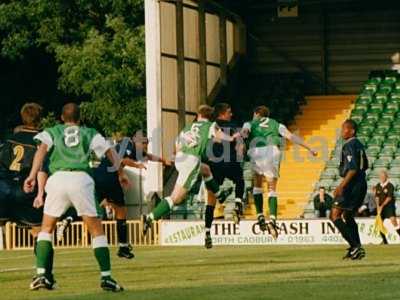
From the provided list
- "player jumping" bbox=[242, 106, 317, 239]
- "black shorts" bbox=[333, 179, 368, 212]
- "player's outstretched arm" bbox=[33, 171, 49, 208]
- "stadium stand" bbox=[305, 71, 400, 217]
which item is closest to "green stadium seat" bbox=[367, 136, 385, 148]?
"stadium stand" bbox=[305, 71, 400, 217]

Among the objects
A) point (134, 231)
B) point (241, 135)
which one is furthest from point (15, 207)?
point (134, 231)

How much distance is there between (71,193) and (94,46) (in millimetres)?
28762

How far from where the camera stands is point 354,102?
142 feet

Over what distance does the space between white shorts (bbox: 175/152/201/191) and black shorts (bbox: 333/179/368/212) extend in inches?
96.7

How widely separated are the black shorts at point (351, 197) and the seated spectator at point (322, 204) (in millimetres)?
13767

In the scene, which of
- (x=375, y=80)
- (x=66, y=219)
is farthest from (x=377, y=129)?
(x=66, y=219)

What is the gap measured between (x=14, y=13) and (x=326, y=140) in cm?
1117

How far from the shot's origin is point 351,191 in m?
21.0

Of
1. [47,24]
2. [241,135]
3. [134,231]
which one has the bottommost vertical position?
[134,231]

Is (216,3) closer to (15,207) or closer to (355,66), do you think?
(355,66)

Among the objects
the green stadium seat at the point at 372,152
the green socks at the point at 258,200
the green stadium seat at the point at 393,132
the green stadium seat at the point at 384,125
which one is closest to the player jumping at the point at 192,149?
the green socks at the point at 258,200

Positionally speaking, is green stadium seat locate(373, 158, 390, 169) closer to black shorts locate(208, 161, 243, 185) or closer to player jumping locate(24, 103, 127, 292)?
black shorts locate(208, 161, 243, 185)

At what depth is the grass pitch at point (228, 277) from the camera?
15.1 m

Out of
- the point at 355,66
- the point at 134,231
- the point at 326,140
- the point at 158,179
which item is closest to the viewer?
the point at 134,231
